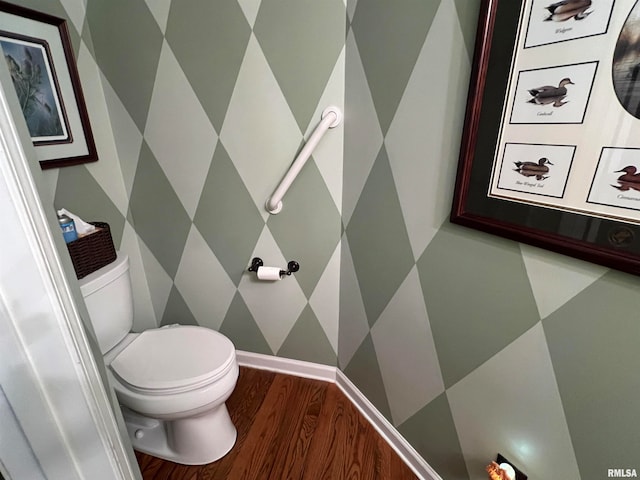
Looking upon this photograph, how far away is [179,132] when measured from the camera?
135 centimetres

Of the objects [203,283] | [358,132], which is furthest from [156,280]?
[358,132]

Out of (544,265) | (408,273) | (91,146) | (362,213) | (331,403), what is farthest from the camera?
(331,403)

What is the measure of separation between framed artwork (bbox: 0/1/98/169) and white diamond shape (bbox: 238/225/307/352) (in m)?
0.88

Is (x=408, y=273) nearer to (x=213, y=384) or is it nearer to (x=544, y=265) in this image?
(x=544, y=265)

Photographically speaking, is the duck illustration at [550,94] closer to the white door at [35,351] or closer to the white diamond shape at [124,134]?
the white door at [35,351]

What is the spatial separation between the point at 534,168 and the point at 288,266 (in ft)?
3.40

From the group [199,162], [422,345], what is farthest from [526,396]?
[199,162]

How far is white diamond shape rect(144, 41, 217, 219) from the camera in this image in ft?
4.21

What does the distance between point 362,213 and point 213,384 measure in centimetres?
86

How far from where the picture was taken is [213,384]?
111cm

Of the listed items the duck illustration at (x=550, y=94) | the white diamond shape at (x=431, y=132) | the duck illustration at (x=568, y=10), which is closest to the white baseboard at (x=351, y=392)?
the white diamond shape at (x=431, y=132)

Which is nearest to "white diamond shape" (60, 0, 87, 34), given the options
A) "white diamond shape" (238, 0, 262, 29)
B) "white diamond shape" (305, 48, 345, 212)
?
"white diamond shape" (238, 0, 262, 29)

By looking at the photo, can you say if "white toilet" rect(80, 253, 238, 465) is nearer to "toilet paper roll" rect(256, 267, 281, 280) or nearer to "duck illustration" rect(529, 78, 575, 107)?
"toilet paper roll" rect(256, 267, 281, 280)

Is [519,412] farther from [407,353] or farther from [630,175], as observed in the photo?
[630,175]
